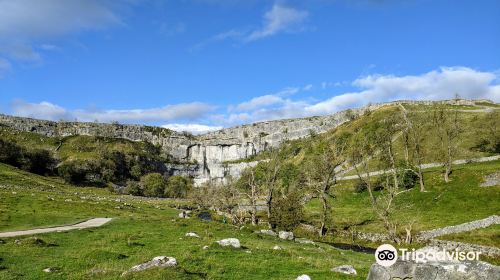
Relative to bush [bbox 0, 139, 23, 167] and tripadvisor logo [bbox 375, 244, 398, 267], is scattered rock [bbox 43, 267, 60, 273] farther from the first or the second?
bush [bbox 0, 139, 23, 167]

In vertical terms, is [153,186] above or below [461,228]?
below

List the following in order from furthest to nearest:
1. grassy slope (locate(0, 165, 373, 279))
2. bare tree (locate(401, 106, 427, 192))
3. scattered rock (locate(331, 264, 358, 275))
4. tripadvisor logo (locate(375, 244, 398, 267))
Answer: bare tree (locate(401, 106, 427, 192)) → scattered rock (locate(331, 264, 358, 275)) → grassy slope (locate(0, 165, 373, 279)) → tripadvisor logo (locate(375, 244, 398, 267))

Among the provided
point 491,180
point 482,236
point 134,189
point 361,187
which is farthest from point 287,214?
point 134,189

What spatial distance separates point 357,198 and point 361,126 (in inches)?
4332

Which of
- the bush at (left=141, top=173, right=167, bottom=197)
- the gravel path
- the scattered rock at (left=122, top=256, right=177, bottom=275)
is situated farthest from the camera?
the bush at (left=141, top=173, right=167, bottom=197)

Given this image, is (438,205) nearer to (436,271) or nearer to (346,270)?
(346,270)

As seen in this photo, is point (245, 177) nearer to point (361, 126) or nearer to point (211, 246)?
point (361, 126)

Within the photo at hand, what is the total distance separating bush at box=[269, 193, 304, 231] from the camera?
62750 mm

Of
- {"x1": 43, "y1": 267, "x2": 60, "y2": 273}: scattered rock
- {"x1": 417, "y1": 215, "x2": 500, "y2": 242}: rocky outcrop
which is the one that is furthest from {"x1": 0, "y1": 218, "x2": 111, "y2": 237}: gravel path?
{"x1": 417, "y1": 215, "x2": 500, "y2": 242}: rocky outcrop

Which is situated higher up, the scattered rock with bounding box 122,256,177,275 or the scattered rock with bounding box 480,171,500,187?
the scattered rock with bounding box 480,171,500,187

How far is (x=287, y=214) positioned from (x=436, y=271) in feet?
167

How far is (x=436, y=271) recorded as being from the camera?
1262 centimetres

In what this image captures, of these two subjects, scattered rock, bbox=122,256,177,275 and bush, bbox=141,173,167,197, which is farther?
bush, bbox=141,173,167,197

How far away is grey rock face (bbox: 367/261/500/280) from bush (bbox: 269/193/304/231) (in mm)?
49639
